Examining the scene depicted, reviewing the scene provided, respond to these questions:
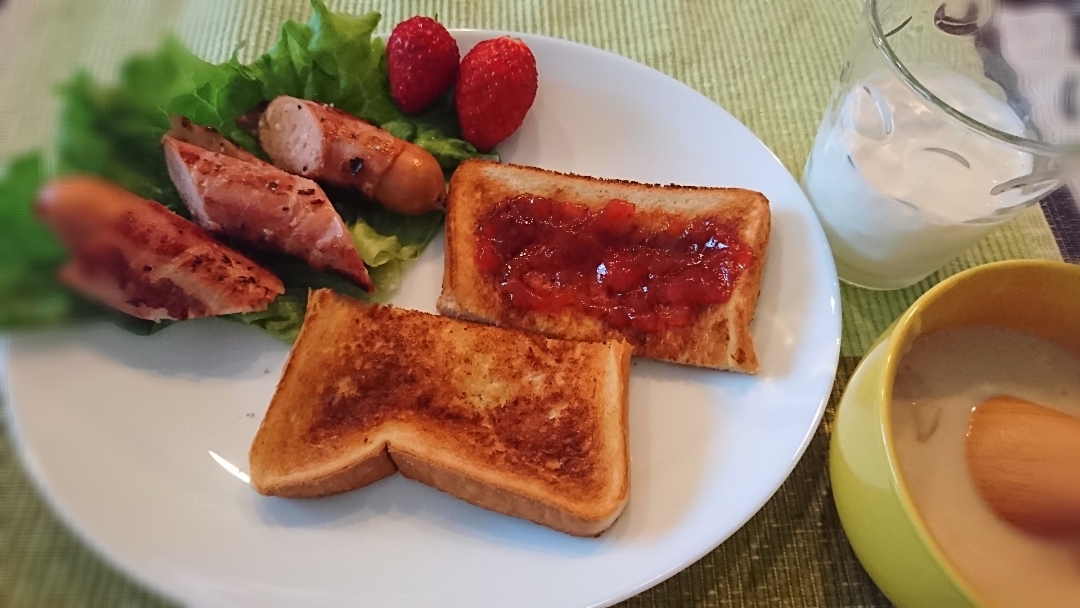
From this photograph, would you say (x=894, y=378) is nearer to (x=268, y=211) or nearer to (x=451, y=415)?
(x=451, y=415)

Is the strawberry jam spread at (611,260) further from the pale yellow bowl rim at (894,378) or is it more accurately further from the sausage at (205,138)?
the sausage at (205,138)

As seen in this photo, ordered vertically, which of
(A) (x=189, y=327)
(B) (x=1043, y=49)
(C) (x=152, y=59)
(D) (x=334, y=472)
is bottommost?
(D) (x=334, y=472)

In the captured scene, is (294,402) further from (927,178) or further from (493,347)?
(927,178)

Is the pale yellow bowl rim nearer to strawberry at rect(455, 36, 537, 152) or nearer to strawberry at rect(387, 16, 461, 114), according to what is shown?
strawberry at rect(455, 36, 537, 152)

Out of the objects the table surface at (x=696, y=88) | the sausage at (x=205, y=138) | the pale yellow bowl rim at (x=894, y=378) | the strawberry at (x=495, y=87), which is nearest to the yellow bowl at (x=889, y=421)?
the pale yellow bowl rim at (x=894, y=378)

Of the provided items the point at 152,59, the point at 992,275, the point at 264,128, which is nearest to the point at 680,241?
the point at 992,275
